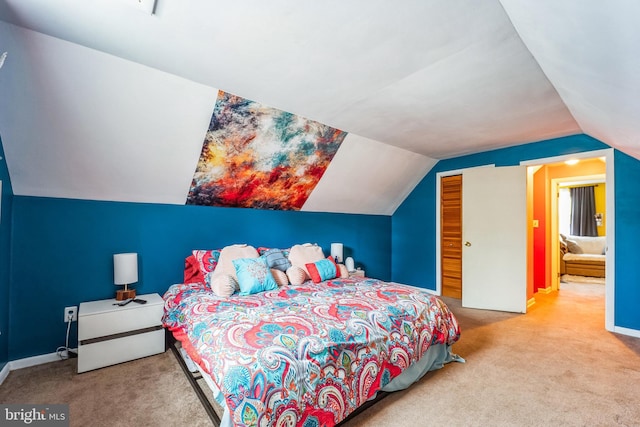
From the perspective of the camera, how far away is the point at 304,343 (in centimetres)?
159

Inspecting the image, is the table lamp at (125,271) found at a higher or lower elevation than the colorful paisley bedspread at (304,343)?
higher

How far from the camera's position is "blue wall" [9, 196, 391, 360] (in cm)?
244

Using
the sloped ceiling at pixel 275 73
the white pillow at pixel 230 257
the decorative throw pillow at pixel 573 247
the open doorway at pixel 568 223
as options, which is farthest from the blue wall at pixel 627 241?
the decorative throw pillow at pixel 573 247

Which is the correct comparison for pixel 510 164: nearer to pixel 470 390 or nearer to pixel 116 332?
pixel 470 390

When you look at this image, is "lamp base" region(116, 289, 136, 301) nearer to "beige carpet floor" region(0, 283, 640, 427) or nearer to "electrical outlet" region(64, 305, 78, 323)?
"electrical outlet" region(64, 305, 78, 323)

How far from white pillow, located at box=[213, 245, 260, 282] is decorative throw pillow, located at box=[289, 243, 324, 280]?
0.43 m

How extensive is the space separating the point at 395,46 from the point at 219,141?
178 cm

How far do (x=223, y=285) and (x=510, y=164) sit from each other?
407 cm

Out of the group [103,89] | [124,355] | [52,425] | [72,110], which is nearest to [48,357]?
[124,355]

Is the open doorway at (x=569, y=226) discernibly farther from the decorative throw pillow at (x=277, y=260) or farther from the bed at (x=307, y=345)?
the decorative throw pillow at (x=277, y=260)

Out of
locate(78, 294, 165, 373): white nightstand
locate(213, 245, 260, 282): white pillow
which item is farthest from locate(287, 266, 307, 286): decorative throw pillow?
locate(78, 294, 165, 373): white nightstand

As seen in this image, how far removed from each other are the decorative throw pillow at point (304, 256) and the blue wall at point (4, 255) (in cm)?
238

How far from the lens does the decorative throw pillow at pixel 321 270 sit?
3.18m

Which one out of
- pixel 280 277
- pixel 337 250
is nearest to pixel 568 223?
pixel 337 250
